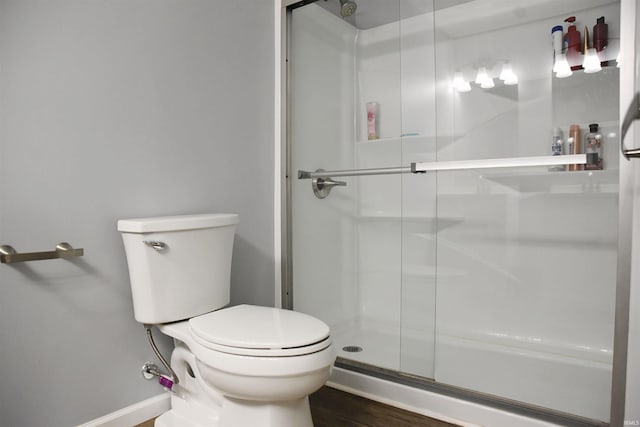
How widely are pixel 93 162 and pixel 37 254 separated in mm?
347

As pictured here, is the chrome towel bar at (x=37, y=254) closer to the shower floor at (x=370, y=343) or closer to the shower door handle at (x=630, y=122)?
the shower floor at (x=370, y=343)

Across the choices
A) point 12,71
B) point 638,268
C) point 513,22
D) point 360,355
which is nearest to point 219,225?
point 12,71

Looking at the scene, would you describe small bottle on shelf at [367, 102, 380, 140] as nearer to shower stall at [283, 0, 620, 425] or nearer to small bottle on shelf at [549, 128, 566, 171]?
shower stall at [283, 0, 620, 425]

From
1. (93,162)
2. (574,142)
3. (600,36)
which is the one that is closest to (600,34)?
(600,36)

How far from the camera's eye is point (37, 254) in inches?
48.8

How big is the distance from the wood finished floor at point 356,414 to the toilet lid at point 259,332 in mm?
483

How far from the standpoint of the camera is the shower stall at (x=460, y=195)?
1.63 metres

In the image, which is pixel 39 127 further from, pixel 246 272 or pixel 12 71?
pixel 246 272

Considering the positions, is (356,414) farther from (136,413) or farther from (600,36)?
(600,36)

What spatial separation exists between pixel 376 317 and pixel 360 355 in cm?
25

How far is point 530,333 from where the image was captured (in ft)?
6.30

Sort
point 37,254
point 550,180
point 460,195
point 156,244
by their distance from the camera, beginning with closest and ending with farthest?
point 37,254 → point 156,244 → point 550,180 → point 460,195

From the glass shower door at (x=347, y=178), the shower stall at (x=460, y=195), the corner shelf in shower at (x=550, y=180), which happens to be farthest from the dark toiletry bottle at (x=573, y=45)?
the glass shower door at (x=347, y=178)

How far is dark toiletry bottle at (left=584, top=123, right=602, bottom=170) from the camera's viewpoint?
149 cm
